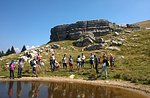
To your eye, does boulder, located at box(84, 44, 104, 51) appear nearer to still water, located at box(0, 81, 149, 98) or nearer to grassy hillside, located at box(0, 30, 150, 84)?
grassy hillside, located at box(0, 30, 150, 84)

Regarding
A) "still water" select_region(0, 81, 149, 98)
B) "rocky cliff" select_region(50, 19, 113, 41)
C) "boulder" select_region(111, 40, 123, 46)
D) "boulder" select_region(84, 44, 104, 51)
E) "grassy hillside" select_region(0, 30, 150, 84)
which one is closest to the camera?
"still water" select_region(0, 81, 149, 98)

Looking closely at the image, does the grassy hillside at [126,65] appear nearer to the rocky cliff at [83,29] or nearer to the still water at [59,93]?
the still water at [59,93]

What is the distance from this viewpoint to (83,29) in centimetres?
7362

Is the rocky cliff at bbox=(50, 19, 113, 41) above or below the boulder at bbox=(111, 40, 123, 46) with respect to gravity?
above

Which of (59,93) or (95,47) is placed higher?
(95,47)

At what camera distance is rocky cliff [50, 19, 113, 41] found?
237 ft

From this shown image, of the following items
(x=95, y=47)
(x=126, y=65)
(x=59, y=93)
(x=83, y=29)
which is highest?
(x=83, y=29)

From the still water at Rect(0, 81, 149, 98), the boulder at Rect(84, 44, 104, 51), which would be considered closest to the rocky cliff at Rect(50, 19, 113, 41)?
the boulder at Rect(84, 44, 104, 51)

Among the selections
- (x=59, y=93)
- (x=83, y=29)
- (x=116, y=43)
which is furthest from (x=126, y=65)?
(x=83, y=29)

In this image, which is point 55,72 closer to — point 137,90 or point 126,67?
point 126,67

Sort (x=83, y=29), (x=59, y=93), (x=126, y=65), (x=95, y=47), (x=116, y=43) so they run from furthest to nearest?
(x=83, y=29) → (x=116, y=43) → (x=95, y=47) → (x=126, y=65) → (x=59, y=93)

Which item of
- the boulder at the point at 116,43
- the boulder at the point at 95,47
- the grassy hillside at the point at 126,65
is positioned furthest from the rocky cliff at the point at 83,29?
the boulder at the point at 95,47

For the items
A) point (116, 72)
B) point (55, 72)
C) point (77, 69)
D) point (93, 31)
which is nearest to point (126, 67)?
point (116, 72)

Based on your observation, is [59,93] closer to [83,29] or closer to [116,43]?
[116,43]
